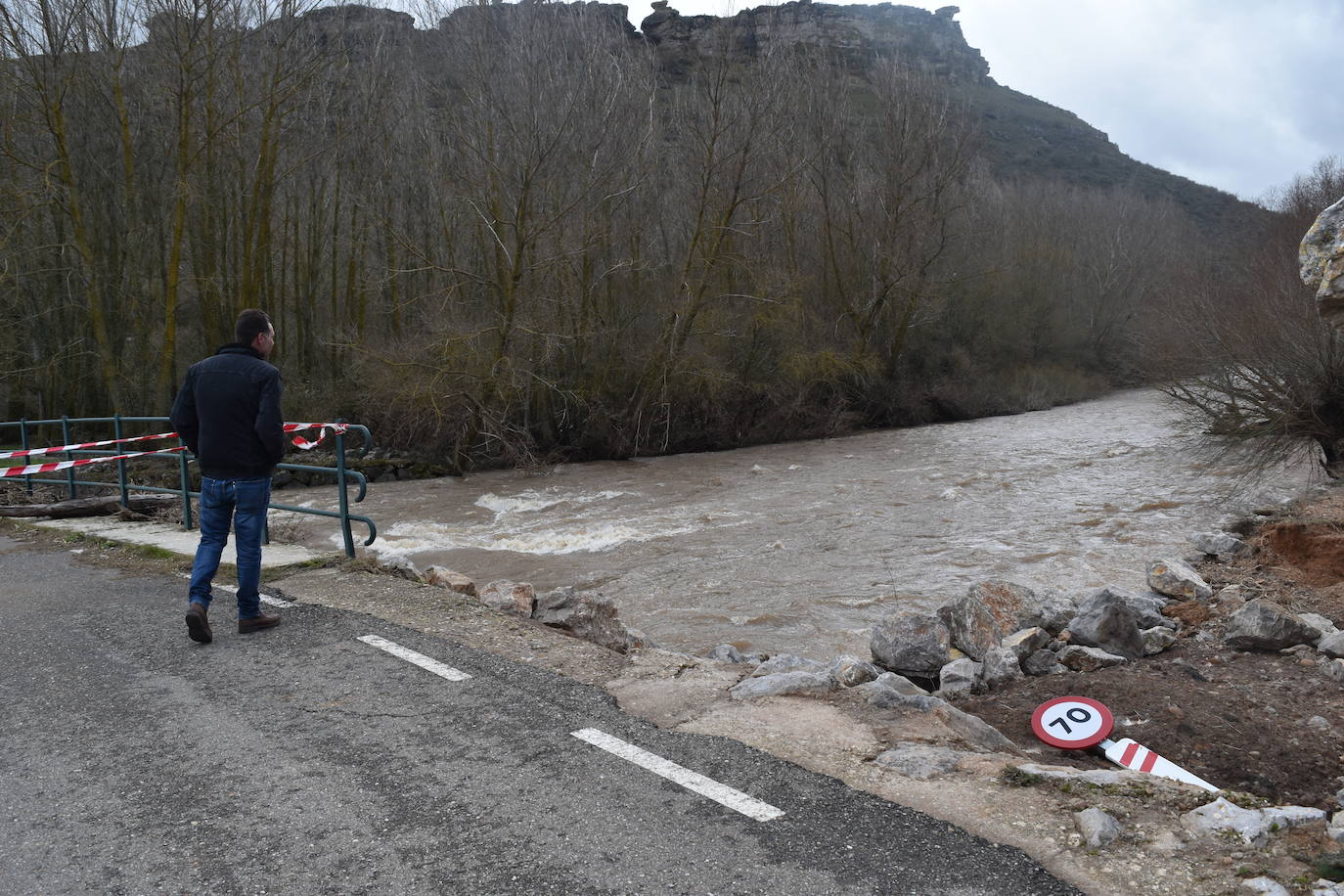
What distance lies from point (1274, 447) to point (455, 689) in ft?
60.1

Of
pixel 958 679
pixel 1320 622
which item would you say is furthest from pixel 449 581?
pixel 1320 622

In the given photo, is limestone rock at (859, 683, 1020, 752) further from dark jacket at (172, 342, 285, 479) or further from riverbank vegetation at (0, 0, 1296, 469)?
riverbank vegetation at (0, 0, 1296, 469)

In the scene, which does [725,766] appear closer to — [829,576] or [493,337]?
[829,576]

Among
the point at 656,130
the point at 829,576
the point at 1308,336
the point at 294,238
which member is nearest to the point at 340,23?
the point at 294,238

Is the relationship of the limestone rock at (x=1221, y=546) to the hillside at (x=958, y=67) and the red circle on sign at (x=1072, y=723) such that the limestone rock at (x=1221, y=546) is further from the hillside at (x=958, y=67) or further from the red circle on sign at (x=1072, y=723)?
the hillside at (x=958, y=67)

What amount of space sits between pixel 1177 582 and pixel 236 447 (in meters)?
9.22

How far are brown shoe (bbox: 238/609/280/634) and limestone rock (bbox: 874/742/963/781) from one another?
409cm

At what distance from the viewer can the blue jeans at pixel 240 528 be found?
6.20 meters

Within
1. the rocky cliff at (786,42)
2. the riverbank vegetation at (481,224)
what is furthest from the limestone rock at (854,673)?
the rocky cliff at (786,42)

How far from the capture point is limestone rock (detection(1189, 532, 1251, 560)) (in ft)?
41.7

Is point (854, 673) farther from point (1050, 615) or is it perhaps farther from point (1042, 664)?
point (1050, 615)

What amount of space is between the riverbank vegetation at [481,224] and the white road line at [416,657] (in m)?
17.9

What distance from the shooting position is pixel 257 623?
624 cm

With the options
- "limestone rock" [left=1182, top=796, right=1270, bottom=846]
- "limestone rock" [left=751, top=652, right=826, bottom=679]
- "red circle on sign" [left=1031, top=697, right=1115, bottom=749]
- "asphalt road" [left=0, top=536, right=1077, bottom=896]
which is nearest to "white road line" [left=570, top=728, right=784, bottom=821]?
"asphalt road" [left=0, top=536, right=1077, bottom=896]
